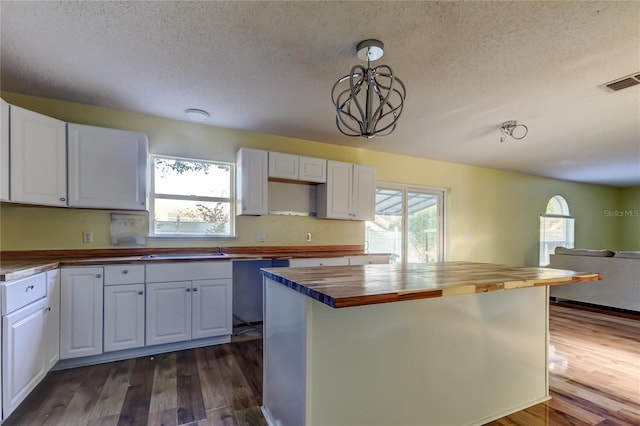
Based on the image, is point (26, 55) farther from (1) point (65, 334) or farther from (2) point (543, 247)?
(2) point (543, 247)

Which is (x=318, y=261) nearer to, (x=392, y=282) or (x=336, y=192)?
(x=336, y=192)

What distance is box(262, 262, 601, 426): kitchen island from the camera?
55.1 inches

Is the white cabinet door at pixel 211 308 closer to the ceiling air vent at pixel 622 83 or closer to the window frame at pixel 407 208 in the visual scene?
the window frame at pixel 407 208

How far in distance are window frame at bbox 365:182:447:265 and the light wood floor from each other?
2.24m

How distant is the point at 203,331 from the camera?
290 cm

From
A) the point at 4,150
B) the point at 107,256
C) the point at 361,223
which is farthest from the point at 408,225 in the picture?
the point at 4,150

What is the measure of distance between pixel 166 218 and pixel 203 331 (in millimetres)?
1266

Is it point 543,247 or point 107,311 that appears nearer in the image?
point 107,311

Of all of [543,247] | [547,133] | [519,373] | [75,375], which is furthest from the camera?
[543,247]

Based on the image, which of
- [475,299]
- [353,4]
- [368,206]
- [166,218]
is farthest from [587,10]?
[166,218]

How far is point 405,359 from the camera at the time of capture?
1.60m

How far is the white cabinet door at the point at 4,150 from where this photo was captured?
220 cm

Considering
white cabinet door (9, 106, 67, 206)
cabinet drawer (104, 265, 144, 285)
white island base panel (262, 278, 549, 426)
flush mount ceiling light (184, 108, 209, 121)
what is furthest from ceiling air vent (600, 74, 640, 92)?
white cabinet door (9, 106, 67, 206)

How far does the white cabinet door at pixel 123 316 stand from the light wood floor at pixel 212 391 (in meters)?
0.17
